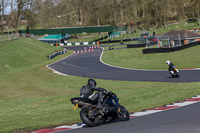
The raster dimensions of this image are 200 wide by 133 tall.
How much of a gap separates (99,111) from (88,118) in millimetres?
459

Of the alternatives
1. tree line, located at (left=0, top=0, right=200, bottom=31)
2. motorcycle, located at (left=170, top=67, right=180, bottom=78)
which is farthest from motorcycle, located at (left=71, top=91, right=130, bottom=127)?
tree line, located at (left=0, top=0, right=200, bottom=31)

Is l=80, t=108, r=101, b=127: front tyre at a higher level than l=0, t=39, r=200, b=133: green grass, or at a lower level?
higher

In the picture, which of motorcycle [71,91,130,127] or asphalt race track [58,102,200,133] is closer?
asphalt race track [58,102,200,133]

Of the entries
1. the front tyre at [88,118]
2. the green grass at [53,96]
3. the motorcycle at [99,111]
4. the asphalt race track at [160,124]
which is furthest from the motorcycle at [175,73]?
the front tyre at [88,118]

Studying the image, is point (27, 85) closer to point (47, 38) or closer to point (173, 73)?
point (173, 73)

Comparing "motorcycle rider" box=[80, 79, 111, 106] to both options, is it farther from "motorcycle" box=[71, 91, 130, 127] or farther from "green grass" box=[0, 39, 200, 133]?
"green grass" box=[0, 39, 200, 133]

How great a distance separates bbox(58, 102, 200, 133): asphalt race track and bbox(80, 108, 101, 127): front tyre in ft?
0.48

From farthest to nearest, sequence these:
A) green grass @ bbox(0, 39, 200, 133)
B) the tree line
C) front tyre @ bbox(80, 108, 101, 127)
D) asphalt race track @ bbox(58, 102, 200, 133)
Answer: the tree line, green grass @ bbox(0, 39, 200, 133), front tyre @ bbox(80, 108, 101, 127), asphalt race track @ bbox(58, 102, 200, 133)

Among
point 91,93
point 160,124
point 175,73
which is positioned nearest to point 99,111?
point 91,93

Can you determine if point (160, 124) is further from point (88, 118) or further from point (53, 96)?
point (53, 96)

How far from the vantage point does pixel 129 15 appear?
13250cm

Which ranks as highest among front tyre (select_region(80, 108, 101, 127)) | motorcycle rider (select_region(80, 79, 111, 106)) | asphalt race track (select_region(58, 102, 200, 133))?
motorcycle rider (select_region(80, 79, 111, 106))

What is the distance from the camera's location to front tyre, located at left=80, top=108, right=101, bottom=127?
9602mm

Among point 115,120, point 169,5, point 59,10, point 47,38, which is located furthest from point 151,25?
point 115,120
